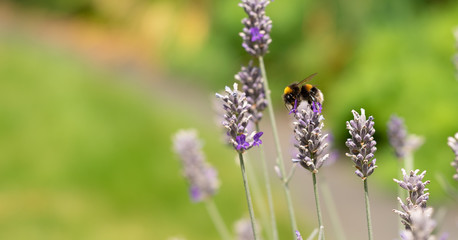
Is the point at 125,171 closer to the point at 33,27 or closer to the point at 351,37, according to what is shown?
the point at 351,37

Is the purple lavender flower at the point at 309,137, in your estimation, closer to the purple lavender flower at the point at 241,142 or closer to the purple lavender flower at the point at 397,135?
the purple lavender flower at the point at 241,142

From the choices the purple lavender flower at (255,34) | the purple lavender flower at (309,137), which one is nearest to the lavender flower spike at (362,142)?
the purple lavender flower at (309,137)

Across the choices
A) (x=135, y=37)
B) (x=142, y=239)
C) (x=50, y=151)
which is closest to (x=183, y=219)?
(x=142, y=239)

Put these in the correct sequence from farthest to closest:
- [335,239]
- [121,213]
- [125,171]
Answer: [125,171] → [121,213] → [335,239]

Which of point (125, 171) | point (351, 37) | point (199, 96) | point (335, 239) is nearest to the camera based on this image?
point (335, 239)

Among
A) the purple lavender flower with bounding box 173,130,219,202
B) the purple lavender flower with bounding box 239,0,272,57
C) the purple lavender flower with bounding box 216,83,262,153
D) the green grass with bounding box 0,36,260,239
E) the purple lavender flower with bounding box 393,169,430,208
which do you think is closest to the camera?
the purple lavender flower with bounding box 393,169,430,208

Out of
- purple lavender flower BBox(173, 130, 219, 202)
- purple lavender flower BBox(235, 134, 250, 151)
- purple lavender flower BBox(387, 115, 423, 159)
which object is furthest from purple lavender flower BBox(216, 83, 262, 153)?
purple lavender flower BBox(173, 130, 219, 202)

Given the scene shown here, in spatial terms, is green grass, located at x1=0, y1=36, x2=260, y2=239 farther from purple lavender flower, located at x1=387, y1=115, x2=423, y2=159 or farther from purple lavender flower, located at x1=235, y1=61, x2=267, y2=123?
purple lavender flower, located at x1=235, y1=61, x2=267, y2=123
